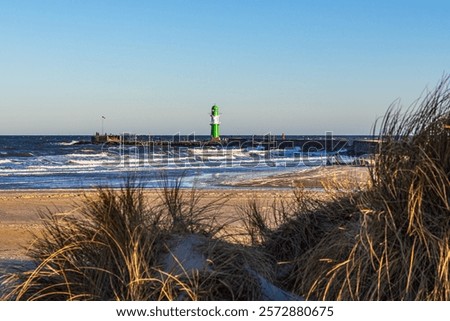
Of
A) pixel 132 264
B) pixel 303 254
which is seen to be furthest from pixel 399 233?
pixel 132 264

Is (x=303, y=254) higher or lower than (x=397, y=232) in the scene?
lower

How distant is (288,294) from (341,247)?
52cm

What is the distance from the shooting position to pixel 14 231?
10727 millimetres

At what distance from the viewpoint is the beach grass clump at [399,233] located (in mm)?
3922

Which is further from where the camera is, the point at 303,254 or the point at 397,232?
the point at 303,254

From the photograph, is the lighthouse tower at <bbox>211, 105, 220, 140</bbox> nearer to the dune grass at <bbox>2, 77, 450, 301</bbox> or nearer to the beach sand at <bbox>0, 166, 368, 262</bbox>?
the beach sand at <bbox>0, 166, 368, 262</bbox>

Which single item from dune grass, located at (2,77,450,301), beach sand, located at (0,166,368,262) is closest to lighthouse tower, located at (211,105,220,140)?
beach sand, located at (0,166,368,262)

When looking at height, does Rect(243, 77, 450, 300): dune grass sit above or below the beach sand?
above

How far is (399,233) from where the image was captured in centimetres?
405

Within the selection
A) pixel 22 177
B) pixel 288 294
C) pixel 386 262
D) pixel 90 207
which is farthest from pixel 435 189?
pixel 22 177

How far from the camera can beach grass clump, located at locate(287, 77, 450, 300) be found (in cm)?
392

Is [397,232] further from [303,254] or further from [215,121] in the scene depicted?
[215,121]

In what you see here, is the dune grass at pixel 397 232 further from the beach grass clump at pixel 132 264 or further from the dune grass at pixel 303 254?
the beach grass clump at pixel 132 264

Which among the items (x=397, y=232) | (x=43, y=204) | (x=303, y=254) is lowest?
(x=43, y=204)
